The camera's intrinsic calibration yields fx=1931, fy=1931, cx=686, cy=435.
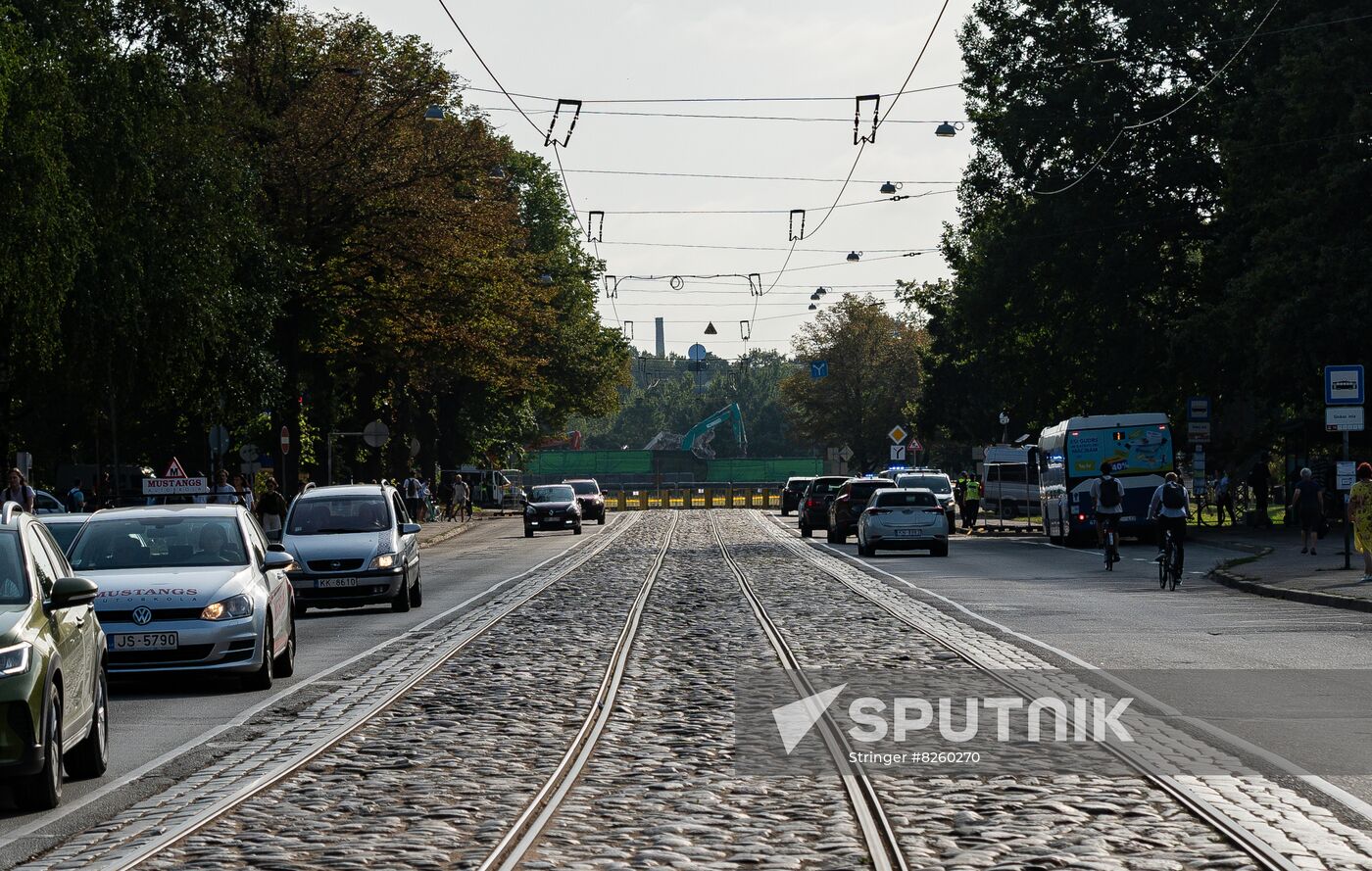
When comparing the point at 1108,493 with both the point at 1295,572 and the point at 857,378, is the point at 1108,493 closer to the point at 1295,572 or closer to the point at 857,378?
the point at 1295,572

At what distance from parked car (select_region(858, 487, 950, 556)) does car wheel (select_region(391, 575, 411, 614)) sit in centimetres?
1733

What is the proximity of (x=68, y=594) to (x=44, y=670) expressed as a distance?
49 centimetres

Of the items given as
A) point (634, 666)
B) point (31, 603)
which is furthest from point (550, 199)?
point (31, 603)

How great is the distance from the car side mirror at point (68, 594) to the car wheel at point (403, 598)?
1452 cm

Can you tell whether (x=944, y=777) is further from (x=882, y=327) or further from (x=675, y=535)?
(x=882, y=327)

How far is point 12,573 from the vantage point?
10055mm

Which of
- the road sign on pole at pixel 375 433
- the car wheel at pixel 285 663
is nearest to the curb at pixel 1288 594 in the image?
the car wheel at pixel 285 663

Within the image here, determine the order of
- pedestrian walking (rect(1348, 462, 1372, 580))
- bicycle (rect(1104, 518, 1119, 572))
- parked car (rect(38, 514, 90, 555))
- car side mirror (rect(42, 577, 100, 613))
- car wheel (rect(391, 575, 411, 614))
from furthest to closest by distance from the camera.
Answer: bicycle (rect(1104, 518, 1119, 572)) → pedestrian walking (rect(1348, 462, 1372, 580)) → car wheel (rect(391, 575, 411, 614)) → parked car (rect(38, 514, 90, 555)) → car side mirror (rect(42, 577, 100, 613))

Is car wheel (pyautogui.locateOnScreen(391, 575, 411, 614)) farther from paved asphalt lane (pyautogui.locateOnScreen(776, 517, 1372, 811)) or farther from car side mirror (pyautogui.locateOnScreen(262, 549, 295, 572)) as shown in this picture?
car side mirror (pyautogui.locateOnScreen(262, 549, 295, 572))

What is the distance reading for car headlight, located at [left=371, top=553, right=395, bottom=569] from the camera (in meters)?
24.0

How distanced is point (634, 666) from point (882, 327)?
10596 cm

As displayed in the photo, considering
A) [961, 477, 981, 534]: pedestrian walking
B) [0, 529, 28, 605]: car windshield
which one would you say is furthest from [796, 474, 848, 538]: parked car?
[0, 529, 28, 605]: car windshield

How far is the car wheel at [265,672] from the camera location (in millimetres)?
15109

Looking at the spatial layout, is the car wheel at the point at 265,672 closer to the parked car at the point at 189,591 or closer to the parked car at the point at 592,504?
the parked car at the point at 189,591
